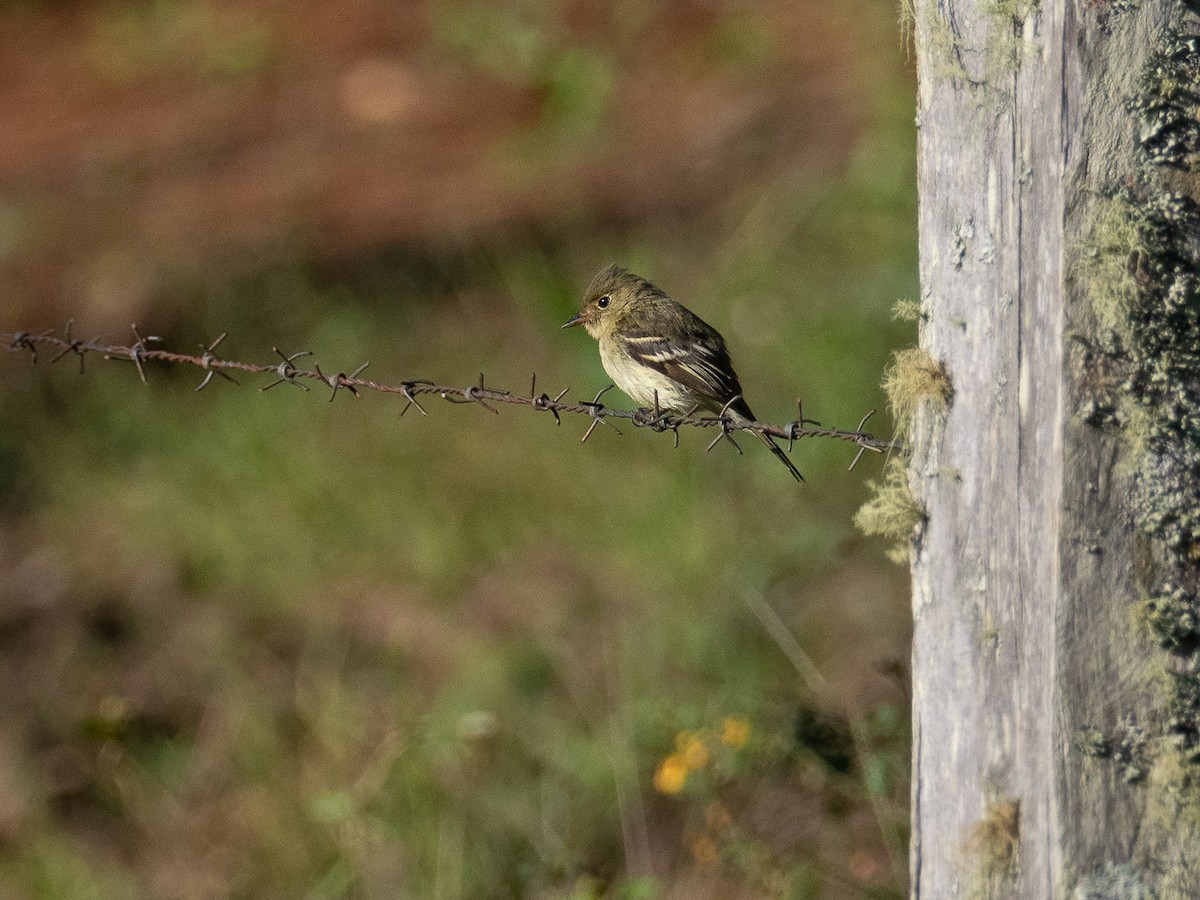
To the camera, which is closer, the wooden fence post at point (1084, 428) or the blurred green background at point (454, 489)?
the wooden fence post at point (1084, 428)

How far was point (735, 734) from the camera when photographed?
16.6 feet

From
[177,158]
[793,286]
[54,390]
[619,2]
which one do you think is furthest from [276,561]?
[619,2]

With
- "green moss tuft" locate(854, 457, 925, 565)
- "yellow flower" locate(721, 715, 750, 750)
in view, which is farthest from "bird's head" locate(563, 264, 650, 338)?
"green moss tuft" locate(854, 457, 925, 565)

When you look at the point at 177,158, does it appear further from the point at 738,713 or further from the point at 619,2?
the point at 738,713

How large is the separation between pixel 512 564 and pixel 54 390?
3.87m

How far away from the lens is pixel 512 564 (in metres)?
8.21

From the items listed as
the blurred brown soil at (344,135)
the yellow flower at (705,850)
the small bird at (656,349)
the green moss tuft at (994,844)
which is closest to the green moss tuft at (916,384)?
the green moss tuft at (994,844)

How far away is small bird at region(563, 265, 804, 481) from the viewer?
5895 mm

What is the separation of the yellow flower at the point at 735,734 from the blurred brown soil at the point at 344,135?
6610 mm

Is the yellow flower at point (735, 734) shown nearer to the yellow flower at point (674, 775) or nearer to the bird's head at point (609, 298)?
the yellow flower at point (674, 775)

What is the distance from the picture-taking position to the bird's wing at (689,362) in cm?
586

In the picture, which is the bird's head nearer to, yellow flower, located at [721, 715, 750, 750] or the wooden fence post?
yellow flower, located at [721, 715, 750, 750]

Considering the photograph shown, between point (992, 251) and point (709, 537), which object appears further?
point (709, 537)

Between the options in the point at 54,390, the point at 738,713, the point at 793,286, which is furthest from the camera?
the point at 54,390
